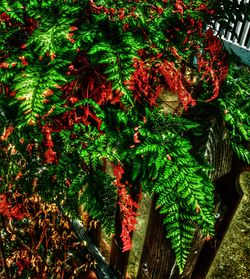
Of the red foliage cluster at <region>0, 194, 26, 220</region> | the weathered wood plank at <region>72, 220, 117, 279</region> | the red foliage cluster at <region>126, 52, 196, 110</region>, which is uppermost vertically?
the red foliage cluster at <region>126, 52, 196, 110</region>

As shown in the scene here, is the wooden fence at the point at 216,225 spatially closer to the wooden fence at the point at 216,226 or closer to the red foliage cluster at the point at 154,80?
the wooden fence at the point at 216,226

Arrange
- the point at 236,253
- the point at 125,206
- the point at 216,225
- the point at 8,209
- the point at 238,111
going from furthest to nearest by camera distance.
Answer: the point at 236,253, the point at 8,209, the point at 125,206, the point at 216,225, the point at 238,111

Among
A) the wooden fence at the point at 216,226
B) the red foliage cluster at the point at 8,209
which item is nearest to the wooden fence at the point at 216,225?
the wooden fence at the point at 216,226

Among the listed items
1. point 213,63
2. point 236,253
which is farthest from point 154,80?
point 236,253

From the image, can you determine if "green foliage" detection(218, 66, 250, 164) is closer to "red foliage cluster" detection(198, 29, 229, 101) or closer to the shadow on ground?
"red foliage cluster" detection(198, 29, 229, 101)

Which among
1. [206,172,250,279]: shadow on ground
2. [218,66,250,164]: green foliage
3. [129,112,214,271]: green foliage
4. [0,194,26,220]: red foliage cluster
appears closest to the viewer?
[129,112,214,271]: green foliage

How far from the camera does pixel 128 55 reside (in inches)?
37.5

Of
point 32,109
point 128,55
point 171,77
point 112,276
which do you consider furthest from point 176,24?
point 112,276

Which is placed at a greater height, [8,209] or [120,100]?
[120,100]

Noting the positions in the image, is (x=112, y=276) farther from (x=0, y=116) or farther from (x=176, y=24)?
(x=176, y=24)

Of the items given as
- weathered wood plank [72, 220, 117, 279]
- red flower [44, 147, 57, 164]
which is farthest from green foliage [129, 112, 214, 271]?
weathered wood plank [72, 220, 117, 279]

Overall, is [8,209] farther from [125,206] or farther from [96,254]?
[125,206]

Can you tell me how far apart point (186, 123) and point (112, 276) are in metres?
1.42

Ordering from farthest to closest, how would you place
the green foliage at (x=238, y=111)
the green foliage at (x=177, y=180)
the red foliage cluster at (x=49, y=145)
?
the red foliage cluster at (x=49, y=145), the green foliage at (x=238, y=111), the green foliage at (x=177, y=180)
